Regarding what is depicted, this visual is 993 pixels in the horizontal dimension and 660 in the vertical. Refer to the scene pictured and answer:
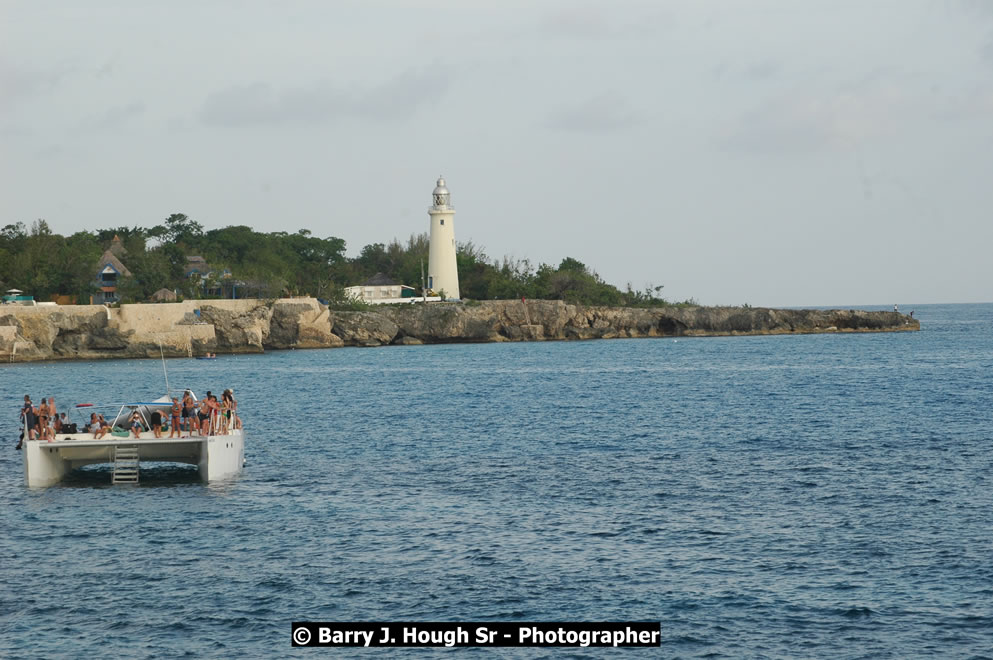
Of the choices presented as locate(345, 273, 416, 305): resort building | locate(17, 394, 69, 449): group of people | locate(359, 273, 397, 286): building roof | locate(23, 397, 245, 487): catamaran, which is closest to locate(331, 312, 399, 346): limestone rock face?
locate(345, 273, 416, 305): resort building

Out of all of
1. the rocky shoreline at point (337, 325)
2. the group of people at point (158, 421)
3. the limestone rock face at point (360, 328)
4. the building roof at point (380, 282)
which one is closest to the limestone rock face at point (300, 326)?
the rocky shoreline at point (337, 325)

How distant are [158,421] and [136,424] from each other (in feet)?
3.03

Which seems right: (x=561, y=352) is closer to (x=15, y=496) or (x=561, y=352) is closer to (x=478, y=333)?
(x=478, y=333)

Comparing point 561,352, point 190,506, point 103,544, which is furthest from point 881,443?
point 561,352

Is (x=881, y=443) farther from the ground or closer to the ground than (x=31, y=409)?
closer to the ground

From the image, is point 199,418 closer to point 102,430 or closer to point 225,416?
point 225,416

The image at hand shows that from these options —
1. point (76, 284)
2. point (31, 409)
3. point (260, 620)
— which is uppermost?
point (76, 284)

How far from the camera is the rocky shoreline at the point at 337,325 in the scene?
91.8 metres

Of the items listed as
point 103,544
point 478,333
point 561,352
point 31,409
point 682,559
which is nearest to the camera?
point 682,559

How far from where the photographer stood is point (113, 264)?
115938 millimetres

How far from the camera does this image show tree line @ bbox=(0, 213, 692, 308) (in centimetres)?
11119

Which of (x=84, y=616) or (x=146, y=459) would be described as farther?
(x=146, y=459)

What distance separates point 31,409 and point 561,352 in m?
73.7

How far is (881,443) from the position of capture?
127 feet
